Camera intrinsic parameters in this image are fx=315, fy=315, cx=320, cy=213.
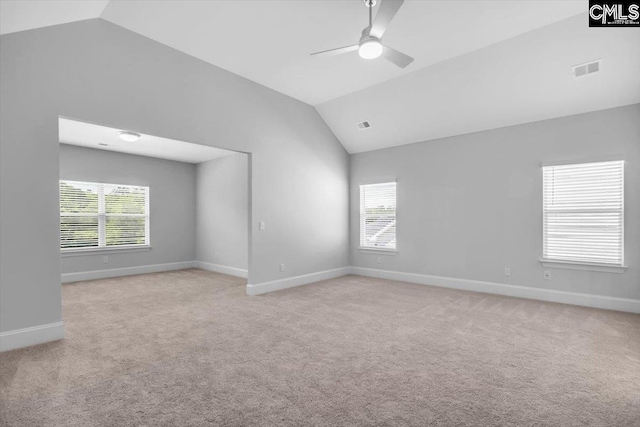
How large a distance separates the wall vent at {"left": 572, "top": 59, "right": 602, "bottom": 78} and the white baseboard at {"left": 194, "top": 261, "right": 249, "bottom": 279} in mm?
6257

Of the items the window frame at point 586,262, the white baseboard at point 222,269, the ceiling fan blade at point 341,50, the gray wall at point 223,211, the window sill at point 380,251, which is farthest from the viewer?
the gray wall at point 223,211

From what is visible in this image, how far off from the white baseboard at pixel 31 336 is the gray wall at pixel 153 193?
378 centimetres

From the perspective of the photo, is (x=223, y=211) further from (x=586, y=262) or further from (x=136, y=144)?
(x=586, y=262)

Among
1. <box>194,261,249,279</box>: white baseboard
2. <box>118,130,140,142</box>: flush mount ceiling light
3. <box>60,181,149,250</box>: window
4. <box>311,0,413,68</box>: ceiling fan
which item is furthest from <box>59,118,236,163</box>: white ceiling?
<box>311,0,413,68</box>: ceiling fan

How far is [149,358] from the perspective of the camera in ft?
9.19

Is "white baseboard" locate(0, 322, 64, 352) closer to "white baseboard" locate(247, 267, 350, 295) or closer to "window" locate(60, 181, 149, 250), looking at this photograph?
"white baseboard" locate(247, 267, 350, 295)

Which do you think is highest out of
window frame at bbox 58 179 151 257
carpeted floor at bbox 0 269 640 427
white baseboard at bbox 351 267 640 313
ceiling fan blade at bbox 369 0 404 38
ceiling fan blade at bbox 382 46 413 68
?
ceiling fan blade at bbox 369 0 404 38

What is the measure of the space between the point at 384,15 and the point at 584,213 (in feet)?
13.2

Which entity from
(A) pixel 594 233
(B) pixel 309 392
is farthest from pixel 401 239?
(B) pixel 309 392

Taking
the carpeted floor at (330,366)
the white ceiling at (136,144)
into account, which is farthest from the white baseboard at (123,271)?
the white ceiling at (136,144)

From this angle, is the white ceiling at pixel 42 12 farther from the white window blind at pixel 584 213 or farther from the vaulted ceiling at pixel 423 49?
the white window blind at pixel 584 213

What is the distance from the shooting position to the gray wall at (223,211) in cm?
686

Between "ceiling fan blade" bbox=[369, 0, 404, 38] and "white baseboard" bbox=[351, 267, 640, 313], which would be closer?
"ceiling fan blade" bbox=[369, 0, 404, 38]

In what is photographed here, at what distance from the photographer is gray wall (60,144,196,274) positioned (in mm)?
6397
